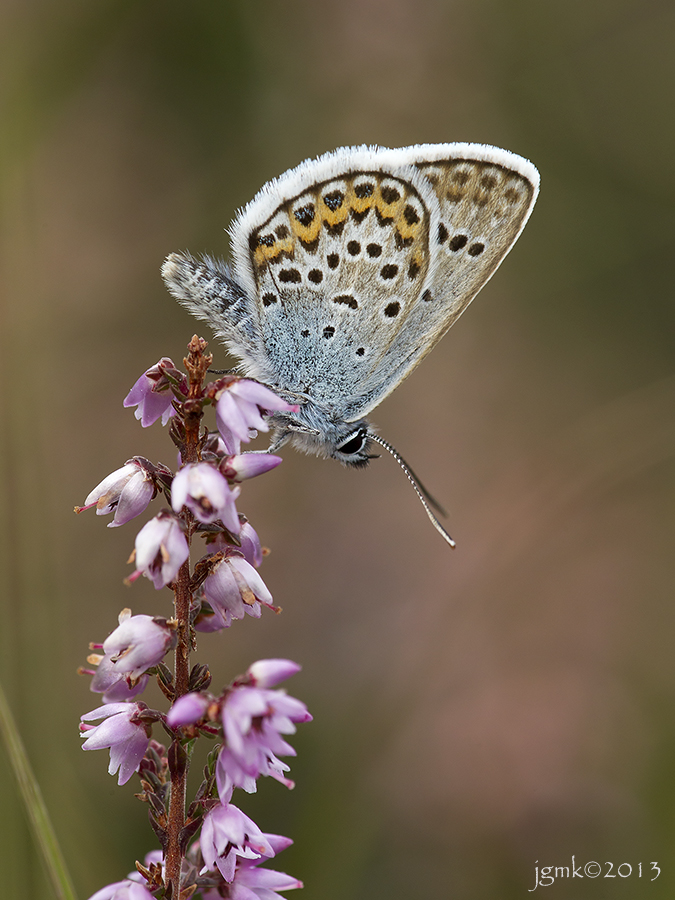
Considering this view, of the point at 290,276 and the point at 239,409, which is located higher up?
the point at 290,276

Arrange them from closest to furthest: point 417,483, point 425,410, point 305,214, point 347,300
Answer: point 305,214 → point 347,300 → point 417,483 → point 425,410

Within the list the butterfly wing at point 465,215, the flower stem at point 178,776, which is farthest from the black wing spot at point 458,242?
the flower stem at point 178,776

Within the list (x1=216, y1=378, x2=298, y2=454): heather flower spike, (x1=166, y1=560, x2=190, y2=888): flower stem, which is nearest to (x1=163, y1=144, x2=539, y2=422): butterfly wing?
(x1=216, y1=378, x2=298, y2=454): heather flower spike

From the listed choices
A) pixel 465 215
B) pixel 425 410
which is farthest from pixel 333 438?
pixel 425 410

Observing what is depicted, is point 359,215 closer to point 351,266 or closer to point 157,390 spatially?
point 351,266

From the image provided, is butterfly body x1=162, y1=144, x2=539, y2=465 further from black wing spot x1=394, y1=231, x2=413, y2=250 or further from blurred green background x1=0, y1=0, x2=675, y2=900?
blurred green background x1=0, y1=0, x2=675, y2=900

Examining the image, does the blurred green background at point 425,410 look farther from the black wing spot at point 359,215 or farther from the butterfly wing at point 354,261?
the black wing spot at point 359,215

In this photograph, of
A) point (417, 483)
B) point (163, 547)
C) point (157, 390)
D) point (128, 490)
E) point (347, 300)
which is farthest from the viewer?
point (417, 483)
